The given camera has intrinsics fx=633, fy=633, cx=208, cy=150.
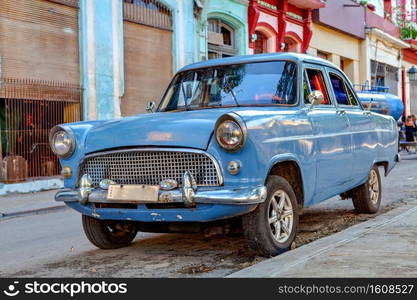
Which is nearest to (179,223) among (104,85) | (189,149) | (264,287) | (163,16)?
(189,149)

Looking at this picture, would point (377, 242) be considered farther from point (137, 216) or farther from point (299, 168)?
point (137, 216)

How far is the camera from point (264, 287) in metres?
3.90

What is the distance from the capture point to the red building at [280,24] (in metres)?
23.0

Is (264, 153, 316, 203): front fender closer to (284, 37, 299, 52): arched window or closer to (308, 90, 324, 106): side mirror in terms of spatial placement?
(308, 90, 324, 106): side mirror

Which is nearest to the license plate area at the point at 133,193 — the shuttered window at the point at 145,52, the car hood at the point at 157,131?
the car hood at the point at 157,131

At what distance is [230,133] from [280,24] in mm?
20404

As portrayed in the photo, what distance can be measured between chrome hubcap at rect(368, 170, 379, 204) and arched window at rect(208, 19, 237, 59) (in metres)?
13.8

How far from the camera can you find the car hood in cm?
515

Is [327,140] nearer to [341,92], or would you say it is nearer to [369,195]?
[341,92]

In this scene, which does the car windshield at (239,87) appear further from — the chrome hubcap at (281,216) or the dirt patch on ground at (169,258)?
the dirt patch on ground at (169,258)

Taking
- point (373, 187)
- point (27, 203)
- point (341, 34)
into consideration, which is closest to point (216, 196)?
point (373, 187)

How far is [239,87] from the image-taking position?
6.36 m

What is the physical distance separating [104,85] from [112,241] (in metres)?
10.8

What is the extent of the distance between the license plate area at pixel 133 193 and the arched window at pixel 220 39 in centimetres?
1621
